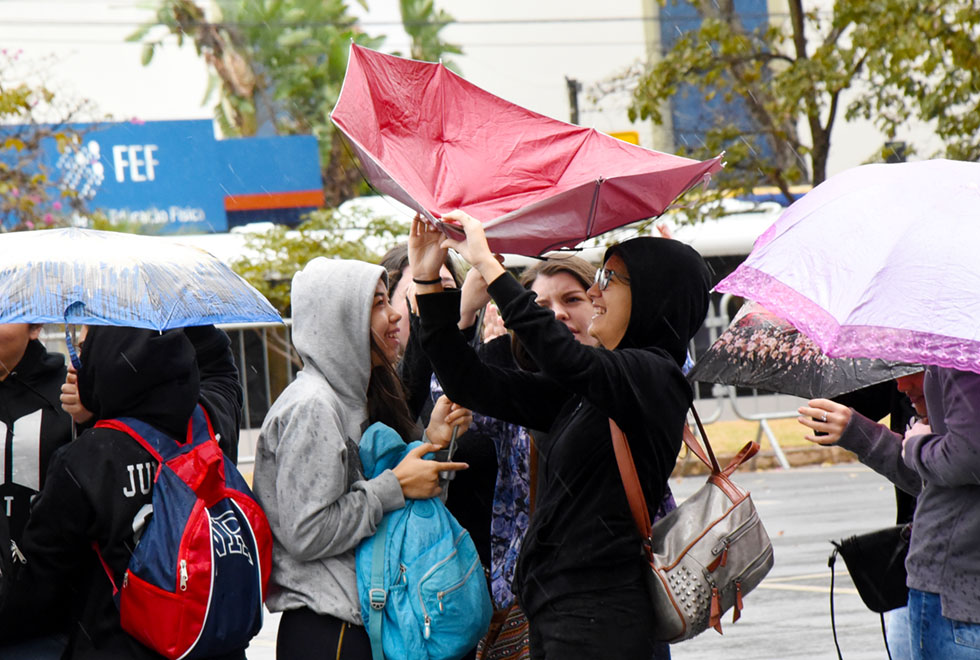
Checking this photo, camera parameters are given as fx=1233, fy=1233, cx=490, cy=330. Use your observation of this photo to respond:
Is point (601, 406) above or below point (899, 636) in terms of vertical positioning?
Result: above

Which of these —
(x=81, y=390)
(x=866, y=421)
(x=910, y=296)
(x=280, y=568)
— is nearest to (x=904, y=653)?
(x=866, y=421)

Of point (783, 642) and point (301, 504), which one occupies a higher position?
point (301, 504)

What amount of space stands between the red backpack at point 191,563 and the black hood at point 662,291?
1.21 meters

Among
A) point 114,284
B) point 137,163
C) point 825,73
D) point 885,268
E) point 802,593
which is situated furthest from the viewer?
point 137,163

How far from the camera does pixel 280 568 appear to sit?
3570mm

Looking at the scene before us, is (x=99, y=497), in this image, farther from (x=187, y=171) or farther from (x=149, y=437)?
(x=187, y=171)

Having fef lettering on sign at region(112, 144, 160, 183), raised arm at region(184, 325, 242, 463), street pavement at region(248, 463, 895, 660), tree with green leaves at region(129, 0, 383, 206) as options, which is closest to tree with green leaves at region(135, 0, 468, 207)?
tree with green leaves at region(129, 0, 383, 206)

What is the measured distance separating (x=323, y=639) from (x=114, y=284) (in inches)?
45.4

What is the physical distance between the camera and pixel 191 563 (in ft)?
10.6

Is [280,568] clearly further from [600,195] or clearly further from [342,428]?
[600,195]

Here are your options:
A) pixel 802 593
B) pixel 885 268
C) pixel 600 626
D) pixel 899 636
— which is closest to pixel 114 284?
pixel 600 626

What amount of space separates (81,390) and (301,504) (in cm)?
69

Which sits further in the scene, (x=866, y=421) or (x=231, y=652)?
(x=866, y=421)

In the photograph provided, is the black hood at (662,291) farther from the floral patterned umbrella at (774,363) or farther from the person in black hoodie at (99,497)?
the person in black hoodie at (99,497)
